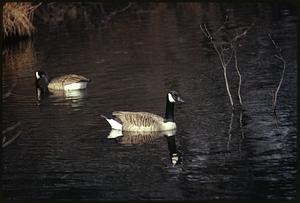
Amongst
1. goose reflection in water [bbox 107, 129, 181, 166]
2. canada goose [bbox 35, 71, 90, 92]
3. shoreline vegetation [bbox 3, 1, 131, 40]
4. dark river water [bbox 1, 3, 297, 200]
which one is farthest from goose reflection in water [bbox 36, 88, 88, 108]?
shoreline vegetation [bbox 3, 1, 131, 40]

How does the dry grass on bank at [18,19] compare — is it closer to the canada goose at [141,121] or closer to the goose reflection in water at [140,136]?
the canada goose at [141,121]

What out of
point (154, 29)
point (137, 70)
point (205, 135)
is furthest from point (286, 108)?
point (154, 29)

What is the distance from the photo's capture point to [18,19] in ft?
94.6

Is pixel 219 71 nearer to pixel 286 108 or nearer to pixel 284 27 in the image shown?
pixel 286 108

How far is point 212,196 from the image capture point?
12422 millimetres

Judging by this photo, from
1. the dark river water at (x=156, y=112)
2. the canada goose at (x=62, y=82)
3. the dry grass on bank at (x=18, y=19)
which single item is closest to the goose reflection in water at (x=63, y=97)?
the dark river water at (x=156, y=112)

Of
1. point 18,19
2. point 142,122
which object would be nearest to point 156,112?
point 142,122

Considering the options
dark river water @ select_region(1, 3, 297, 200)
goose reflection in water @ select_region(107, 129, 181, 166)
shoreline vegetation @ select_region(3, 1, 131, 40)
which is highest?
shoreline vegetation @ select_region(3, 1, 131, 40)

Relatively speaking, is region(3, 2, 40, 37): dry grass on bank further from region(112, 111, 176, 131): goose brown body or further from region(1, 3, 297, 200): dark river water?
region(112, 111, 176, 131): goose brown body

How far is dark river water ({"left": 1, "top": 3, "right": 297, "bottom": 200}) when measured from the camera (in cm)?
Result: 1314

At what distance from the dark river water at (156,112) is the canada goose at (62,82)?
1.09 ft

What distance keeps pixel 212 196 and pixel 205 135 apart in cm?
303

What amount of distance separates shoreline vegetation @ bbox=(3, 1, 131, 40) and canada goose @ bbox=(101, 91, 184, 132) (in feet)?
36.5

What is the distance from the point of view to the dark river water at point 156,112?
1314 centimetres
